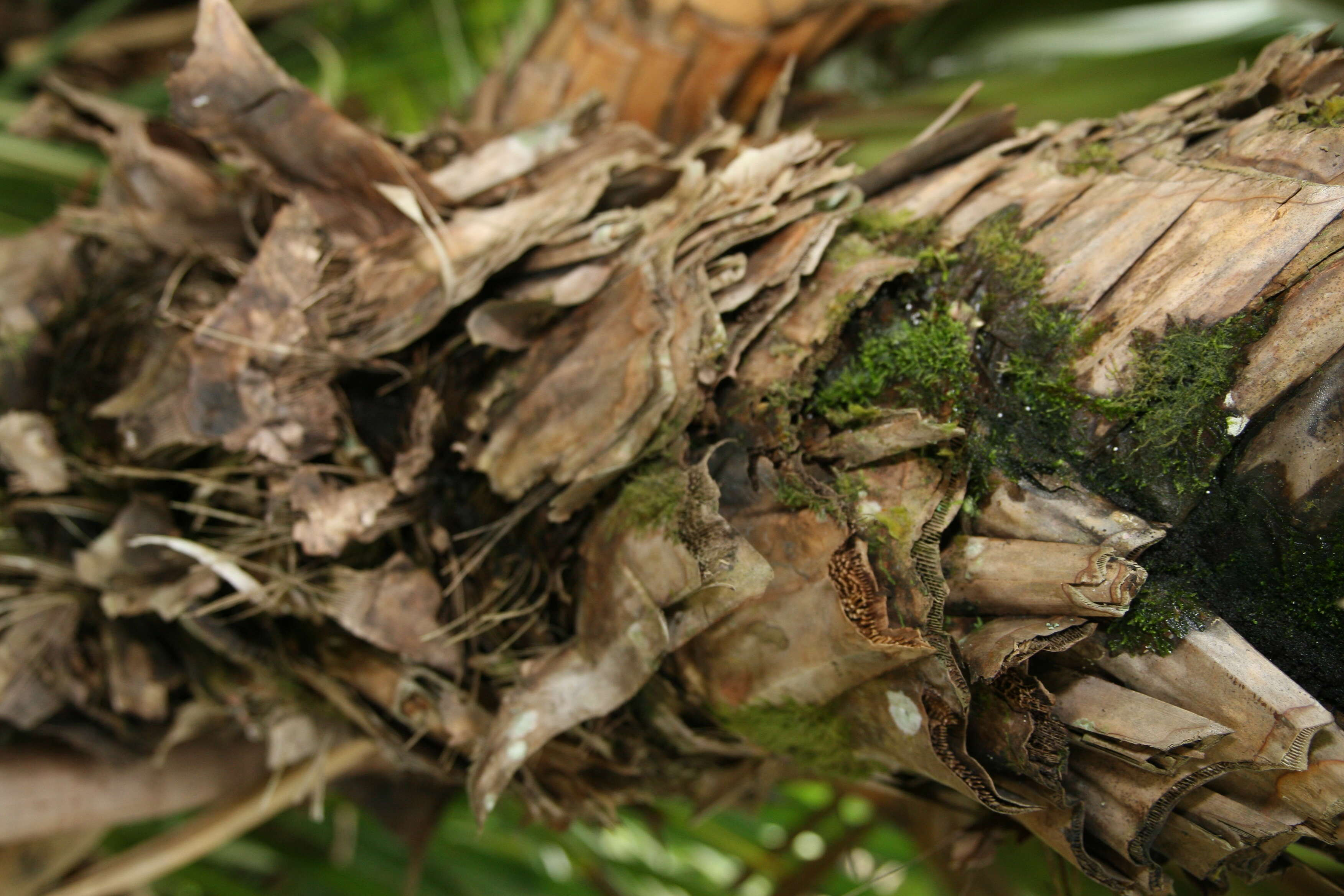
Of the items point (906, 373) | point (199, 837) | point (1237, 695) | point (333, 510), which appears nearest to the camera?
point (1237, 695)

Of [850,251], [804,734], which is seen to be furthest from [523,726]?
[850,251]

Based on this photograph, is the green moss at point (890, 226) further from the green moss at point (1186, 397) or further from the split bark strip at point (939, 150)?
the green moss at point (1186, 397)

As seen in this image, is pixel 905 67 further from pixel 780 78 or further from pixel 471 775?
pixel 471 775

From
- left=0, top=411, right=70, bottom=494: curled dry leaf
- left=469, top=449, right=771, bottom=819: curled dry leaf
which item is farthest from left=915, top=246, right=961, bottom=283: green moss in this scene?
left=0, top=411, right=70, bottom=494: curled dry leaf

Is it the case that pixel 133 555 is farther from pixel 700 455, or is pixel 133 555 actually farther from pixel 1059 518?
pixel 1059 518

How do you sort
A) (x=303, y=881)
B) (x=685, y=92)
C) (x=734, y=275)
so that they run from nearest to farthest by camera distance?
(x=734, y=275) → (x=685, y=92) → (x=303, y=881)

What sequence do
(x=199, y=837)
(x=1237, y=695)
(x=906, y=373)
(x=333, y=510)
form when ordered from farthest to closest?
(x=199, y=837) → (x=333, y=510) → (x=906, y=373) → (x=1237, y=695)

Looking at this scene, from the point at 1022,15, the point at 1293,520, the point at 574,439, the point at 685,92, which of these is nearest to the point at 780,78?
the point at 685,92
